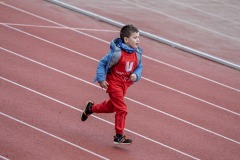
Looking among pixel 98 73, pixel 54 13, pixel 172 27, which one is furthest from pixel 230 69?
pixel 98 73

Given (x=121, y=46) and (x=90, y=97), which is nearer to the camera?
(x=121, y=46)

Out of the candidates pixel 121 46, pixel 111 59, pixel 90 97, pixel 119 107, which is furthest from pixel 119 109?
pixel 90 97

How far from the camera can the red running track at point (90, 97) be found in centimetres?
759

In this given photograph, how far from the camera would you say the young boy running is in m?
7.29

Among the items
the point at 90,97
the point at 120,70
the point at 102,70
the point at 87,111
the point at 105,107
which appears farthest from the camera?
the point at 90,97

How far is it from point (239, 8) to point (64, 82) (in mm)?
Answer: 8975

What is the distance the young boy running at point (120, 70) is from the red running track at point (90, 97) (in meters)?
0.47

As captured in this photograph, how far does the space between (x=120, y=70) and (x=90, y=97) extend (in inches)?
80.0

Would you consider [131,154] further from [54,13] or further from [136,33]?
[54,13]

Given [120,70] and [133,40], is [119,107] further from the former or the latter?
[133,40]

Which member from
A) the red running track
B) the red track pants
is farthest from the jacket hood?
the red running track

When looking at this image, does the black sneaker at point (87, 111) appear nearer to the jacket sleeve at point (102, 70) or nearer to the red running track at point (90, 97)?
the red running track at point (90, 97)

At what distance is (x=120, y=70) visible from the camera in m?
7.39

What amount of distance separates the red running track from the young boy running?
18.5 inches
